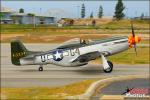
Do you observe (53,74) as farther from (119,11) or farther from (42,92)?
(119,11)

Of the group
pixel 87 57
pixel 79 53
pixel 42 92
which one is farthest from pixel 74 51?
pixel 42 92

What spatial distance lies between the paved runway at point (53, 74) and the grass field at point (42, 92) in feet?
6.39

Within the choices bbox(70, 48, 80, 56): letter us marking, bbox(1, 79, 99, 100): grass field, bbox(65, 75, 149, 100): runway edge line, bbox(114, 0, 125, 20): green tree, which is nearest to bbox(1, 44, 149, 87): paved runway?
bbox(70, 48, 80, 56): letter us marking

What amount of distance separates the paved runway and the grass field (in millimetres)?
1947

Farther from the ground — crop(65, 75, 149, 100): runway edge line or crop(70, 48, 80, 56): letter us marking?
crop(70, 48, 80, 56): letter us marking

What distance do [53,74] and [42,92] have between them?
24.6 ft

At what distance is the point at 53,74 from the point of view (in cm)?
2417

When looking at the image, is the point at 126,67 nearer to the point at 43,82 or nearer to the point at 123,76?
Result: the point at 123,76

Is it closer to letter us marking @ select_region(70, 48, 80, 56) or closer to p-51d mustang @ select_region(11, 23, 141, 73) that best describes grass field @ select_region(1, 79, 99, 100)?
p-51d mustang @ select_region(11, 23, 141, 73)

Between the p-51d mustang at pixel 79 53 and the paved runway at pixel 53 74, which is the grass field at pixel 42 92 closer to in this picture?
the paved runway at pixel 53 74

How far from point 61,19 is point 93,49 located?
11549 cm

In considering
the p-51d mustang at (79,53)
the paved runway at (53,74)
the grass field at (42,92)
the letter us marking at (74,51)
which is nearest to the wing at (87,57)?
the p-51d mustang at (79,53)

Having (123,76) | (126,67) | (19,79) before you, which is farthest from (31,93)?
(126,67)

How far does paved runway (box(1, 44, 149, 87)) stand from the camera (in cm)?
2073
